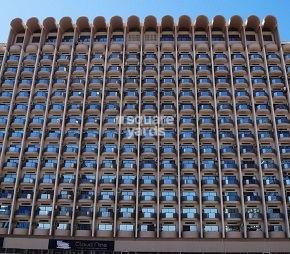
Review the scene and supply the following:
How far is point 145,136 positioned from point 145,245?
17.2 metres

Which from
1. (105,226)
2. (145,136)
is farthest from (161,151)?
(105,226)

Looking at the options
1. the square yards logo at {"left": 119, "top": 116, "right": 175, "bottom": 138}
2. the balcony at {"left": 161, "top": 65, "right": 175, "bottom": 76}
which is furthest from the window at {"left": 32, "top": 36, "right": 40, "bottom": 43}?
the balcony at {"left": 161, "top": 65, "right": 175, "bottom": 76}

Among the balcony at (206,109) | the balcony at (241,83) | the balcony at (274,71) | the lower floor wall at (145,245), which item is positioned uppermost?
the balcony at (274,71)

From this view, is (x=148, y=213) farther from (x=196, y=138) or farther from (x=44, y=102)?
(x=44, y=102)

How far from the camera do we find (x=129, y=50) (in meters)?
66.9

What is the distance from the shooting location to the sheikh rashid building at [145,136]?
171ft

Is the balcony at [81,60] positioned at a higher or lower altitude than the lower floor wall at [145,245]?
higher

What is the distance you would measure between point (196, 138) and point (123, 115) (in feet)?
42.7

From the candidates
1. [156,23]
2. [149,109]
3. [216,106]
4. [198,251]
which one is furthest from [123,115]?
[198,251]

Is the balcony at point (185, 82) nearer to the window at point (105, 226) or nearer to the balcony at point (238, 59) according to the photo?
the balcony at point (238, 59)

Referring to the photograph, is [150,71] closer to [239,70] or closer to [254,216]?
[239,70]

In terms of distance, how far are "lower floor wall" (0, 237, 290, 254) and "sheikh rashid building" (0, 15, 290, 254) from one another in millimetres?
145

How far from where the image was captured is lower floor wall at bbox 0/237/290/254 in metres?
50.0

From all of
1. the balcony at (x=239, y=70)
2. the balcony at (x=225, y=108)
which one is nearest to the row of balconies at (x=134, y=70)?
the balcony at (x=239, y=70)
